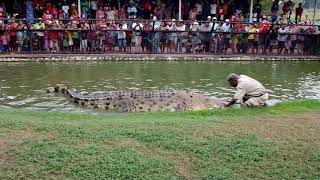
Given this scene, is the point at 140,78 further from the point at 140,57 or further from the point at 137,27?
the point at 137,27

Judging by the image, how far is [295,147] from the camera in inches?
226

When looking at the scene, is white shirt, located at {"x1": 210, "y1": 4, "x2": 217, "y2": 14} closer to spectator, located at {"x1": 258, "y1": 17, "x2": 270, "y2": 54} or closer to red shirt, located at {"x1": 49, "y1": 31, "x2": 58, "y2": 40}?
spectator, located at {"x1": 258, "y1": 17, "x2": 270, "y2": 54}

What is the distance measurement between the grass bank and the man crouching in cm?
118

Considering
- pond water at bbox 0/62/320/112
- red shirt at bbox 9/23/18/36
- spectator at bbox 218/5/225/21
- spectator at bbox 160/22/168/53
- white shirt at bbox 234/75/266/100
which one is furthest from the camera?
spectator at bbox 218/5/225/21

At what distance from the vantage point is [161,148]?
5652mm

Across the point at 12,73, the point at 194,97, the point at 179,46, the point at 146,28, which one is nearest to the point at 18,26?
the point at 12,73

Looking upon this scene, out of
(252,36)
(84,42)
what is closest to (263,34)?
(252,36)

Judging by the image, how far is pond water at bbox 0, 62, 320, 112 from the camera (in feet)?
36.9

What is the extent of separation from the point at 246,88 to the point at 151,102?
2.30 metres

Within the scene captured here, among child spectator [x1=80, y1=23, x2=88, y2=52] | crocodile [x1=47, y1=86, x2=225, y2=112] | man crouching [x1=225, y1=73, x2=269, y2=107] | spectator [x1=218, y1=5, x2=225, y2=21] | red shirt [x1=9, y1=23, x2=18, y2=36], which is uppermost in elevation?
spectator [x1=218, y1=5, x2=225, y2=21]

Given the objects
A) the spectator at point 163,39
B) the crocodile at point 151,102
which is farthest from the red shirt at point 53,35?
the crocodile at point 151,102

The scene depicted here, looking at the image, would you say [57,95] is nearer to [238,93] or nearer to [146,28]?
[238,93]

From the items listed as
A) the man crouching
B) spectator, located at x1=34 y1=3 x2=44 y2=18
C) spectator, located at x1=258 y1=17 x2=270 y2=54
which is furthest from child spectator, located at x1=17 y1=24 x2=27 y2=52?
the man crouching

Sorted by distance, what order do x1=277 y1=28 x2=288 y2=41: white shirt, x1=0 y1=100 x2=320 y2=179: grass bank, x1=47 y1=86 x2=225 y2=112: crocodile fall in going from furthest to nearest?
x1=277 y1=28 x2=288 y2=41: white shirt → x1=47 y1=86 x2=225 y2=112: crocodile → x1=0 y1=100 x2=320 y2=179: grass bank
